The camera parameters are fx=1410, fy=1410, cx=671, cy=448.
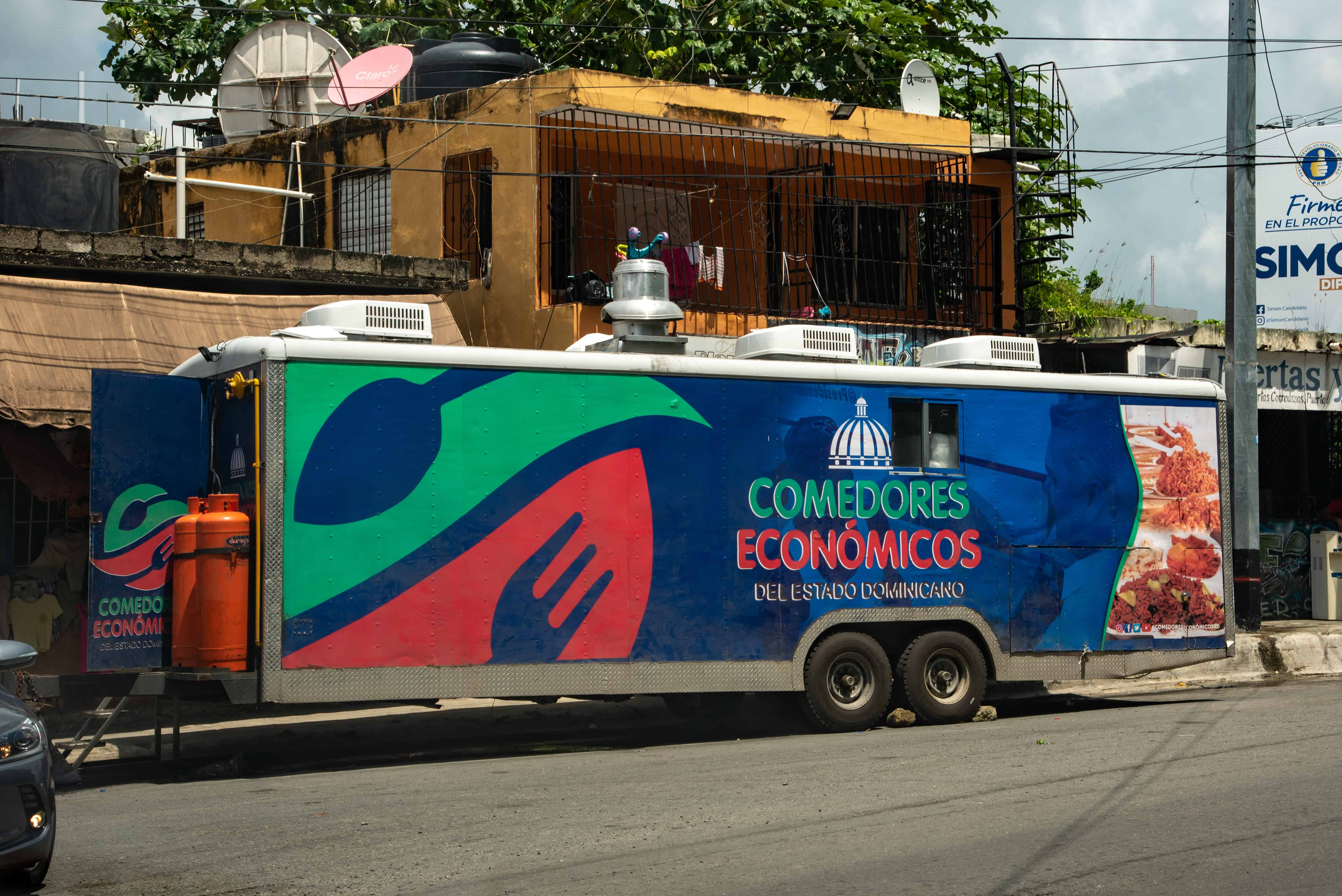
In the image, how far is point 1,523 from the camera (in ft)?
44.6

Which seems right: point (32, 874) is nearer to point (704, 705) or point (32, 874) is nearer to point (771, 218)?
point (704, 705)

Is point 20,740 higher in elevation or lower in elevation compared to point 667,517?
lower

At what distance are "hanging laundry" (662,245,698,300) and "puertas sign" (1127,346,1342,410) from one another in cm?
610

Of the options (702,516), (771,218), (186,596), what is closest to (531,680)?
(702,516)

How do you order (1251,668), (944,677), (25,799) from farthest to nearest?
(1251,668) → (944,677) → (25,799)

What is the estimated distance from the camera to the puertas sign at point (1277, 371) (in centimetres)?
1952

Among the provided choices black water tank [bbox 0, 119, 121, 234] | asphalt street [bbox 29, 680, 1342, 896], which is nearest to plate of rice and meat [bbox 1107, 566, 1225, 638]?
asphalt street [bbox 29, 680, 1342, 896]

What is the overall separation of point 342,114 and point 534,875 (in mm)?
16033

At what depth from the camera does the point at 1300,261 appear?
23.3m

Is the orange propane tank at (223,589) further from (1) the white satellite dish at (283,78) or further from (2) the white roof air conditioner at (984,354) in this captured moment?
(1) the white satellite dish at (283,78)

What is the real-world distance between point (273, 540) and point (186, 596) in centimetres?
77

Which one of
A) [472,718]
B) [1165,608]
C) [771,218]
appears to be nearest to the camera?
[1165,608]

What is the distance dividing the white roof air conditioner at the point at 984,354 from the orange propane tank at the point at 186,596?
663 centimetres

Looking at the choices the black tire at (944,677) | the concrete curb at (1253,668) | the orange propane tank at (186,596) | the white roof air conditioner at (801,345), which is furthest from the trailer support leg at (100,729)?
the concrete curb at (1253,668)
